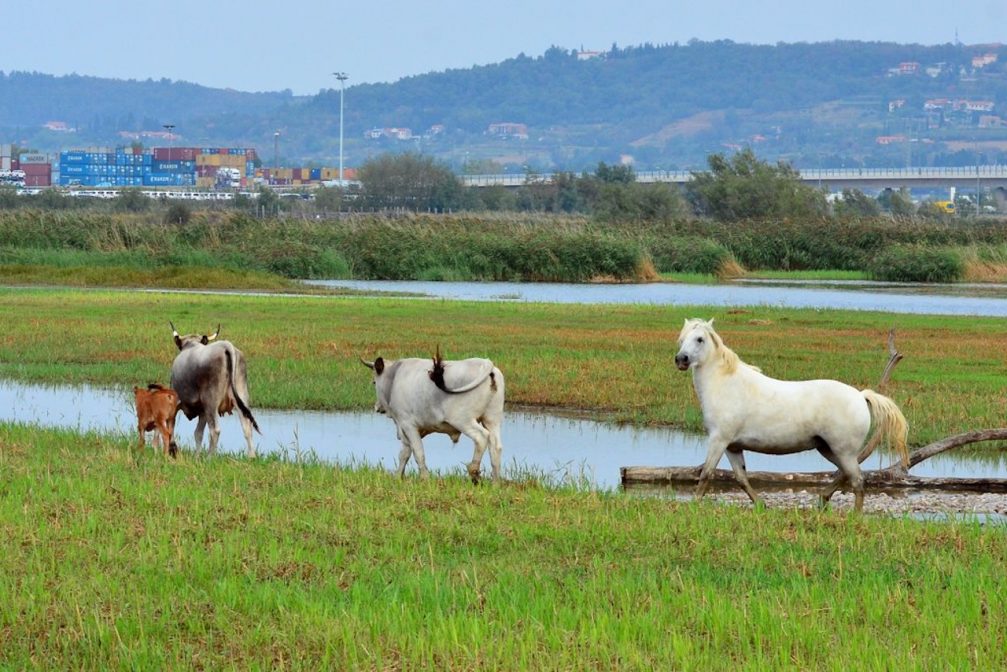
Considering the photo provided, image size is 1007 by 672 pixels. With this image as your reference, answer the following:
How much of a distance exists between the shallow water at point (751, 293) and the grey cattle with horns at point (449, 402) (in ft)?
99.3

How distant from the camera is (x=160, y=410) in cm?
1412

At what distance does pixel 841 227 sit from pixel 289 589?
64.1 meters

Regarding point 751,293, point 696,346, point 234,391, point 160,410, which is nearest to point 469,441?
point 234,391

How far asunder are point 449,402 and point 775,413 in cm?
266

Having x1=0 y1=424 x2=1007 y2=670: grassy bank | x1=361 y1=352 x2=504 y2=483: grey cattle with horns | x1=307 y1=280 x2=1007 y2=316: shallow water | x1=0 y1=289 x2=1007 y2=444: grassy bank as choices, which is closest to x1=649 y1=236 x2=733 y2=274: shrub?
x1=307 y1=280 x2=1007 y2=316: shallow water

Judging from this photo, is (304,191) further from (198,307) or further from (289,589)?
(289,589)

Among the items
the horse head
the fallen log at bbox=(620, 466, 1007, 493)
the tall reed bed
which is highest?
the horse head

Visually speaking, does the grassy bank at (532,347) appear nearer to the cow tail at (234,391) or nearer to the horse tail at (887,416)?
the horse tail at (887,416)

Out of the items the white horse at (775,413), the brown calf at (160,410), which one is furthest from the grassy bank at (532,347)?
the brown calf at (160,410)

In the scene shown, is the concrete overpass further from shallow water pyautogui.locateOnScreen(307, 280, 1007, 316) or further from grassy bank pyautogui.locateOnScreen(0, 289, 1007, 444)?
grassy bank pyautogui.locateOnScreen(0, 289, 1007, 444)

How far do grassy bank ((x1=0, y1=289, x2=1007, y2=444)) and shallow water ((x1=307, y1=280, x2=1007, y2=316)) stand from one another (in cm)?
599

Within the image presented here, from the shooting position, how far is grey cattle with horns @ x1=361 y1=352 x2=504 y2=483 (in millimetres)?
13508

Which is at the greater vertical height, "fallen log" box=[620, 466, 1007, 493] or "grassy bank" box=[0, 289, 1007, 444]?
"fallen log" box=[620, 466, 1007, 493]

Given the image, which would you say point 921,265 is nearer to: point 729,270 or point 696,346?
point 729,270
